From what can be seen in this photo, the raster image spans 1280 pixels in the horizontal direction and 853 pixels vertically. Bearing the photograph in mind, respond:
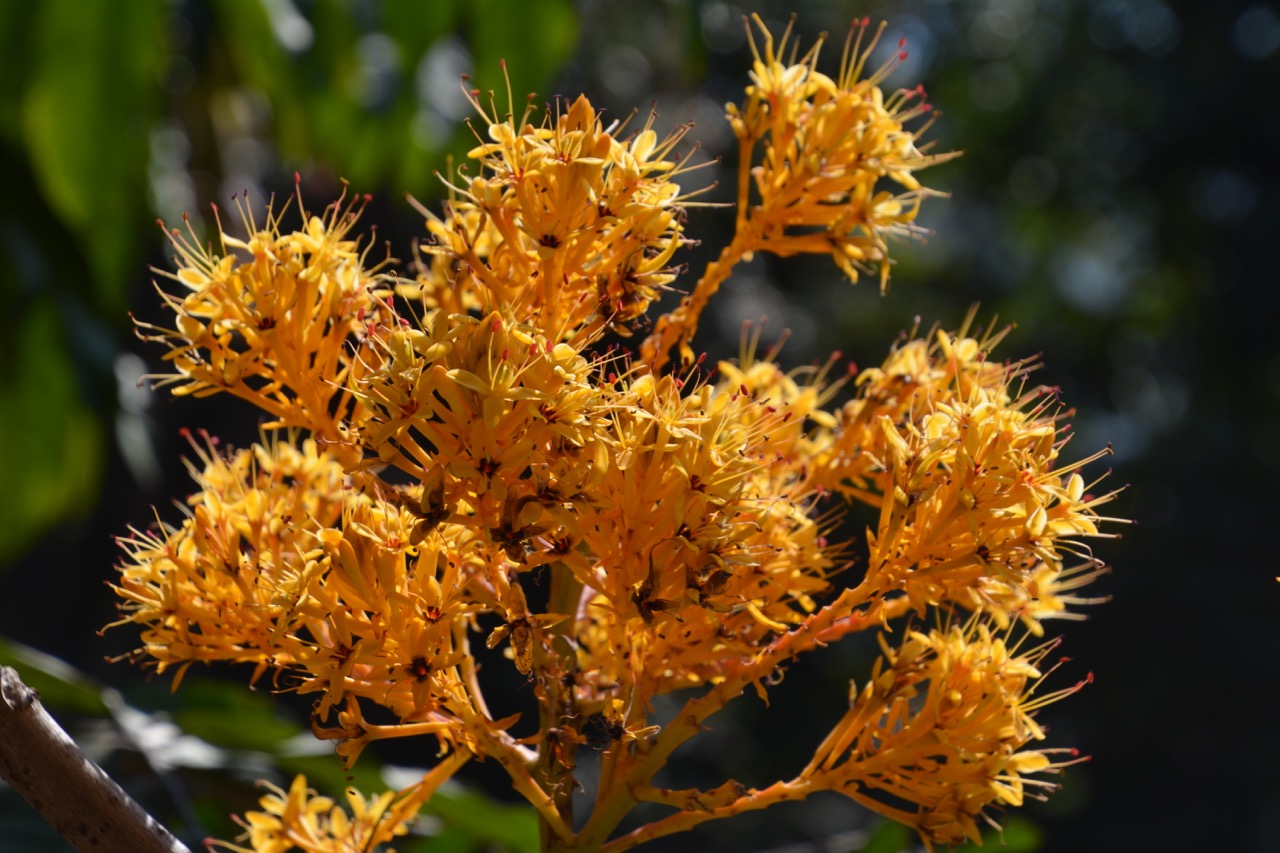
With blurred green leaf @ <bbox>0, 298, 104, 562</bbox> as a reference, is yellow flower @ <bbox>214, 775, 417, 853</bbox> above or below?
above

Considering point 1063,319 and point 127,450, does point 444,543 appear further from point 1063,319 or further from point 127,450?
point 1063,319

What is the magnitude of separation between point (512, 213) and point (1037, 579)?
0.98m

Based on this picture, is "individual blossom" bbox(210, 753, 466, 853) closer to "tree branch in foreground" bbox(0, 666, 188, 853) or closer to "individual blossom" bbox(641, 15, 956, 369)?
"tree branch in foreground" bbox(0, 666, 188, 853)

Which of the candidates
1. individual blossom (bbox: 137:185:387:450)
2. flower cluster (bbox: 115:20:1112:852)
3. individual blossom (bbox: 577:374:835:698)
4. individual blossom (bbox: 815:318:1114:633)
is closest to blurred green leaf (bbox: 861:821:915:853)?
flower cluster (bbox: 115:20:1112:852)

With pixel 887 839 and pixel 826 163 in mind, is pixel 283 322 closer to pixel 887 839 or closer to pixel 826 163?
pixel 826 163

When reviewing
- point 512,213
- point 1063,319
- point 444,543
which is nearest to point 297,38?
point 512,213

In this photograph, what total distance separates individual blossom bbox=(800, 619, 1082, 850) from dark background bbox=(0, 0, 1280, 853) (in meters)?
0.64

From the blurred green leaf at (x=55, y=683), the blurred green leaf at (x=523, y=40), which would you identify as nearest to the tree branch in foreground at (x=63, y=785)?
the blurred green leaf at (x=55, y=683)

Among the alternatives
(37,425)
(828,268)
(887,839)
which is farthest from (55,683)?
(828,268)

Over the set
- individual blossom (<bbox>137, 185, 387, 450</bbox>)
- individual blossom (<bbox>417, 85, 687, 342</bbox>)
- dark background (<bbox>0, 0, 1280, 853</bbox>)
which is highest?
individual blossom (<bbox>417, 85, 687, 342</bbox>)

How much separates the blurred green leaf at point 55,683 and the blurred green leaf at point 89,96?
124 cm

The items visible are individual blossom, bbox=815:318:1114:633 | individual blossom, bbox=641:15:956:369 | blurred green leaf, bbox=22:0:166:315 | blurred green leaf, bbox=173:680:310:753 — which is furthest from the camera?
blurred green leaf, bbox=22:0:166:315

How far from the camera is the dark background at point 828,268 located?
320 cm

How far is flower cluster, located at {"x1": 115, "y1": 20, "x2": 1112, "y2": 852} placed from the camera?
1.45 meters
